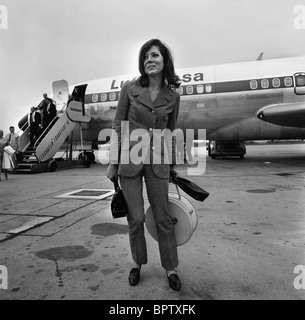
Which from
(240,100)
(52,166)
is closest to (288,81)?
(240,100)

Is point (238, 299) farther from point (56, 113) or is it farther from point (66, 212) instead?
point (56, 113)

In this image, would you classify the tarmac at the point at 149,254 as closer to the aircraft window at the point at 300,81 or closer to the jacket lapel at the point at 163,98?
the jacket lapel at the point at 163,98

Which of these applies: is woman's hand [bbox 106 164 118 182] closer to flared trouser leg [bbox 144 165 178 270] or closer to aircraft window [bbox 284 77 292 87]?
flared trouser leg [bbox 144 165 178 270]

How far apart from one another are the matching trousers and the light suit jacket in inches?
2.5

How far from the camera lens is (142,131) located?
2.20 m

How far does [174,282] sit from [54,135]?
368 inches

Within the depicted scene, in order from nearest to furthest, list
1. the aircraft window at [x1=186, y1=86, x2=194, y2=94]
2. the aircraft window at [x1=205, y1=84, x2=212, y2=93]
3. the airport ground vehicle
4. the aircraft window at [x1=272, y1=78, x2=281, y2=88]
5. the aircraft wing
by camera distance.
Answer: the aircraft wing → the aircraft window at [x1=272, y1=78, x2=281, y2=88] → the aircraft window at [x1=205, y1=84, x2=212, y2=93] → the aircraft window at [x1=186, y1=86, x2=194, y2=94] → the airport ground vehicle

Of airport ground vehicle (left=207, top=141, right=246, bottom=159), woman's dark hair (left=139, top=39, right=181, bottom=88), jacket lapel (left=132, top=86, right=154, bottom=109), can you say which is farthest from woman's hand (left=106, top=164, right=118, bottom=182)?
airport ground vehicle (left=207, top=141, right=246, bottom=159)

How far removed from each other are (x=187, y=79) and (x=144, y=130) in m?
9.64

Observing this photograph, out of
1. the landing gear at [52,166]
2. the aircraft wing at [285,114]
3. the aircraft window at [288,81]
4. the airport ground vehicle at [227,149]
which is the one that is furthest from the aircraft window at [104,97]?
the aircraft window at [288,81]

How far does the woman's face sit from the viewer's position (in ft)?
7.19

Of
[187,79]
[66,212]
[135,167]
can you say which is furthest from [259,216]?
[187,79]

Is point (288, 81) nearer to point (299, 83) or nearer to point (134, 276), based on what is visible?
point (299, 83)

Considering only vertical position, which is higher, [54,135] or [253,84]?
[253,84]
